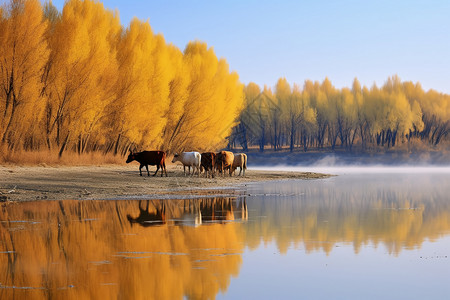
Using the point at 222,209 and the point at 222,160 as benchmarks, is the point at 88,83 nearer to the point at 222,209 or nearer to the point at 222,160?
the point at 222,160

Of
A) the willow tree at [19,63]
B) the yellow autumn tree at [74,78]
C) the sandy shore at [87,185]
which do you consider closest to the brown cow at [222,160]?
the sandy shore at [87,185]

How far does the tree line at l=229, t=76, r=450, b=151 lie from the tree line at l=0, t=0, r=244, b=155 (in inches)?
1421

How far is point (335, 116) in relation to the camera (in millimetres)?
81000

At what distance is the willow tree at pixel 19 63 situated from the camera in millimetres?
28266

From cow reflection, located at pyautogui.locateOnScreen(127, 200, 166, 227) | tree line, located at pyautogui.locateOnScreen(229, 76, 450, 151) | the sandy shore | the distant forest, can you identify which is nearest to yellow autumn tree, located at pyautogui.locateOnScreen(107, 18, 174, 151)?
the distant forest

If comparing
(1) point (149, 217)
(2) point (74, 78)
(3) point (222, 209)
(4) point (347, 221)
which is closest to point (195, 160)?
(2) point (74, 78)

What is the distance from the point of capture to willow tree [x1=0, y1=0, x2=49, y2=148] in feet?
92.7

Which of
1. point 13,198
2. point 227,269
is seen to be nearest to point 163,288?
point 227,269

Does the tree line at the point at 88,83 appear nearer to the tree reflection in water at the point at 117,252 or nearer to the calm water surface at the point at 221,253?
the calm water surface at the point at 221,253

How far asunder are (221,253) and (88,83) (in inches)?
933

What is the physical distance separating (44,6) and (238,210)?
21.8m

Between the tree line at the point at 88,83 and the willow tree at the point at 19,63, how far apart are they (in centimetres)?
4

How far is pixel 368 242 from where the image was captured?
379 inches

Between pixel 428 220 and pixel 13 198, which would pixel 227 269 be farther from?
pixel 13 198
